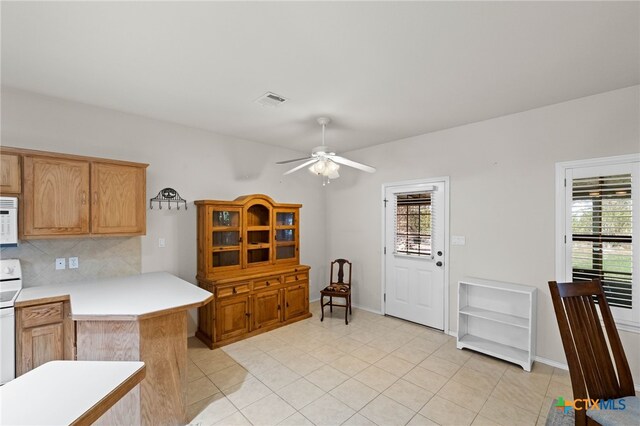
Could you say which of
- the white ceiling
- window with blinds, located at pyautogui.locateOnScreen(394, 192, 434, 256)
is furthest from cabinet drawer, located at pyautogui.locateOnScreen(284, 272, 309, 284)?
the white ceiling

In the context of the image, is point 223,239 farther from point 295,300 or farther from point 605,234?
point 605,234

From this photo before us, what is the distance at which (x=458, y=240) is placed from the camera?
12.5 ft

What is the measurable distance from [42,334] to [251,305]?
1994 millimetres

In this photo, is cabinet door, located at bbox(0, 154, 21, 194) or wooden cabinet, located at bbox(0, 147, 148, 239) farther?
wooden cabinet, located at bbox(0, 147, 148, 239)

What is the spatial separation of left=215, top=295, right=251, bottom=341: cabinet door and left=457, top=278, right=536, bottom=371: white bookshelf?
265 cm

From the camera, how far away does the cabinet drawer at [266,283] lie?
12.7 ft

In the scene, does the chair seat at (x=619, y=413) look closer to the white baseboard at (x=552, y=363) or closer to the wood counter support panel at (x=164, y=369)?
the white baseboard at (x=552, y=363)

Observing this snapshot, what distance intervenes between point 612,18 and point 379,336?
11.9ft

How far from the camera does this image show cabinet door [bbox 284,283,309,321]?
4.21m

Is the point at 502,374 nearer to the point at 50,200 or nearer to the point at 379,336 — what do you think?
the point at 379,336

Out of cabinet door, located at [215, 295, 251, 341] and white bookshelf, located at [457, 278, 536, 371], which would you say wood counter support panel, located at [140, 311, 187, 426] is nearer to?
cabinet door, located at [215, 295, 251, 341]

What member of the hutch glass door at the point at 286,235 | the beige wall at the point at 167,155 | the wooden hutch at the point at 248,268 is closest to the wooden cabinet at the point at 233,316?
the wooden hutch at the point at 248,268

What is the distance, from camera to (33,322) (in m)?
2.32

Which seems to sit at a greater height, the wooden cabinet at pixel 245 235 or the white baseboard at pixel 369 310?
the wooden cabinet at pixel 245 235
